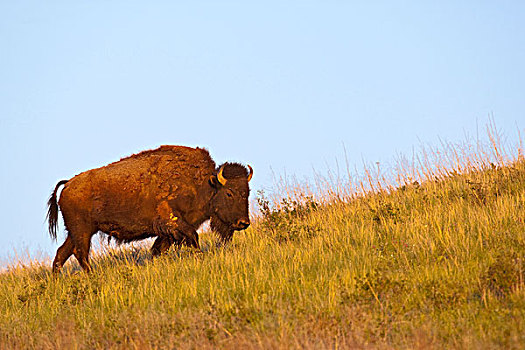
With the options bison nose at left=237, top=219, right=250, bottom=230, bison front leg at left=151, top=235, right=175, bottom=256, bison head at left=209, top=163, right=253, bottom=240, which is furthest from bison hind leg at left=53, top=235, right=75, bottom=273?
bison nose at left=237, top=219, right=250, bottom=230

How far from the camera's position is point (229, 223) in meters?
9.74

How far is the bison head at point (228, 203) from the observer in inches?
382

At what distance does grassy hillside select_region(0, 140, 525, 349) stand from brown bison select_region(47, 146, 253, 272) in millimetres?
813

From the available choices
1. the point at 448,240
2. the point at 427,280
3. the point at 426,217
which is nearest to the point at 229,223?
the point at 426,217

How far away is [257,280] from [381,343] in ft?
6.96

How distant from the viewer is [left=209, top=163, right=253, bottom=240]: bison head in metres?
9.70

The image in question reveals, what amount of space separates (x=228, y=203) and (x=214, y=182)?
19.5 inches

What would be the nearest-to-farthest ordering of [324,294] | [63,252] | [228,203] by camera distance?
1. [324,294]
2. [63,252]
3. [228,203]

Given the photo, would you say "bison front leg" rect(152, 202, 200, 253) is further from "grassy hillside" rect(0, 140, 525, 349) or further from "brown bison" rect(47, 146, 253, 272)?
"grassy hillside" rect(0, 140, 525, 349)

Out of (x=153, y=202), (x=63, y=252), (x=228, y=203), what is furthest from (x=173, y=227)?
(x=63, y=252)

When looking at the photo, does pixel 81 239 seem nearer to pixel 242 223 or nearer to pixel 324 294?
pixel 242 223

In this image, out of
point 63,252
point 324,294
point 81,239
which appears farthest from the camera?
point 63,252

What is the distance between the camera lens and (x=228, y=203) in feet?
32.0

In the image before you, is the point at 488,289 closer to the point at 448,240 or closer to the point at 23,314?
the point at 448,240
